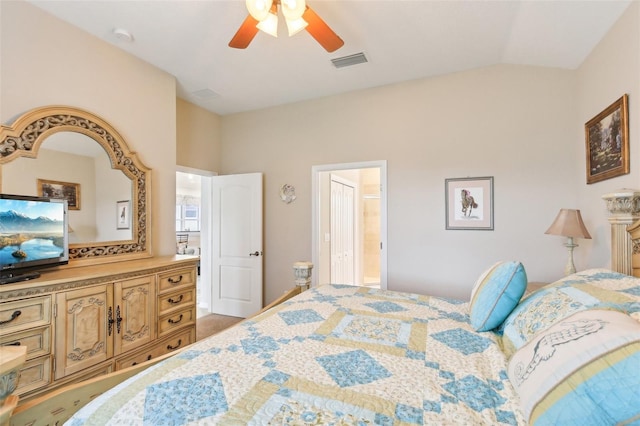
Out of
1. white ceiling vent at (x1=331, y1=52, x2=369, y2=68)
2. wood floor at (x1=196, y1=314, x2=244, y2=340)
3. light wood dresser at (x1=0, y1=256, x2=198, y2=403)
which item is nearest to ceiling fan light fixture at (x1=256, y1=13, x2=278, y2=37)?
white ceiling vent at (x1=331, y1=52, x2=369, y2=68)

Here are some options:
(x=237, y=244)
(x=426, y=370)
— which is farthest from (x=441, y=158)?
(x=237, y=244)

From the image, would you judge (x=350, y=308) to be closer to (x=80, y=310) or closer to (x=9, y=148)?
(x=80, y=310)

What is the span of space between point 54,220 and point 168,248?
1.09 meters

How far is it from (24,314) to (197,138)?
9.03 feet

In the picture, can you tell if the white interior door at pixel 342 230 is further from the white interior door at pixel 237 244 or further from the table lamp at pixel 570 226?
the table lamp at pixel 570 226

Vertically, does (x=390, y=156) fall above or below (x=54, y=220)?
above

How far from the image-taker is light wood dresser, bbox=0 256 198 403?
5.24 ft

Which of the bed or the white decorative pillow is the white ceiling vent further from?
the white decorative pillow

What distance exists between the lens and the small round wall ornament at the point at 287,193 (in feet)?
12.5

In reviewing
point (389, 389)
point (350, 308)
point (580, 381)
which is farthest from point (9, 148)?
point (580, 381)

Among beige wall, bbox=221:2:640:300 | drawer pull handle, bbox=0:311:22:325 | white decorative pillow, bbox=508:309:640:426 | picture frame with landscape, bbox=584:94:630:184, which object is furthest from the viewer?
beige wall, bbox=221:2:640:300

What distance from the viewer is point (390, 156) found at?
332cm

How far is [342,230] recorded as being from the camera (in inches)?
185

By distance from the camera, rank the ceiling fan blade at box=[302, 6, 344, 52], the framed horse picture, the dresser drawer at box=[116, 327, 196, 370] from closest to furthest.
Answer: the ceiling fan blade at box=[302, 6, 344, 52], the dresser drawer at box=[116, 327, 196, 370], the framed horse picture
